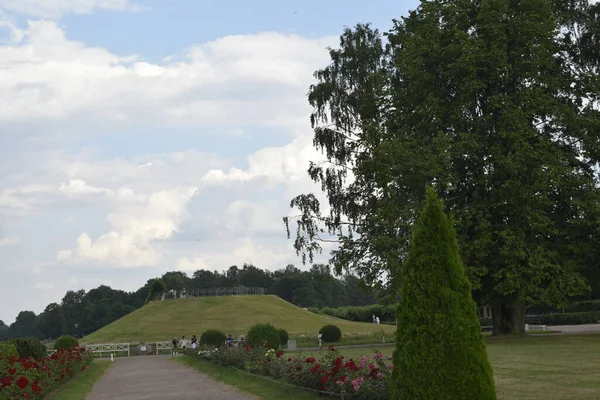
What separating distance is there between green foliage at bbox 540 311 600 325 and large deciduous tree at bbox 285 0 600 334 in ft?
73.4

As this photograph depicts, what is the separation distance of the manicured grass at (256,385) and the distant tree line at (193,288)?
9985 centimetres

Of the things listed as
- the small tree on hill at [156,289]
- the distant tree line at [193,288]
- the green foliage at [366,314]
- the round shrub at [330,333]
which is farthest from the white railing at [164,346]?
the distant tree line at [193,288]

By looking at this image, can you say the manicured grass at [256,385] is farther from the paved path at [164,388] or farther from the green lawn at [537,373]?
the paved path at [164,388]

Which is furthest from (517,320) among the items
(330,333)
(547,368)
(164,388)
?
(164,388)

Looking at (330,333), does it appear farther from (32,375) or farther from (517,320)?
(32,375)

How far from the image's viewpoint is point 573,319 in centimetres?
5812

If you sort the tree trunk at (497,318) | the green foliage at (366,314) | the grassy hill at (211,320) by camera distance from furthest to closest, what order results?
the green foliage at (366,314) → the grassy hill at (211,320) → the tree trunk at (497,318)

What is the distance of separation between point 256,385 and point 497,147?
1781 centimetres

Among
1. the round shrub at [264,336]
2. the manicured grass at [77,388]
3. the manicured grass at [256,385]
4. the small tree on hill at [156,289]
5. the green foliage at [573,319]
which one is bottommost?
the manicured grass at [77,388]

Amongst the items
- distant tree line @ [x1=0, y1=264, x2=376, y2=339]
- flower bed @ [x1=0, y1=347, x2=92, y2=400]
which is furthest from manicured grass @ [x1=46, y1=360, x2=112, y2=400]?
distant tree line @ [x1=0, y1=264, x2=376, y2=339]

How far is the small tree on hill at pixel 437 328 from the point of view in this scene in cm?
957

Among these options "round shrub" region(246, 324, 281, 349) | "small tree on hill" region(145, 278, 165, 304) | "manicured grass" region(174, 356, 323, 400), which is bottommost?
"manicured grass" region(174, 356, 323, 400)

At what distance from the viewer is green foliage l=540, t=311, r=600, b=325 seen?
5738 cm

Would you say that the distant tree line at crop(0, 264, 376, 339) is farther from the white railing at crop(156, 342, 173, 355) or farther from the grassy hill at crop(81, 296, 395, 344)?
the white railing at crop(156, 342, 173, 355)
